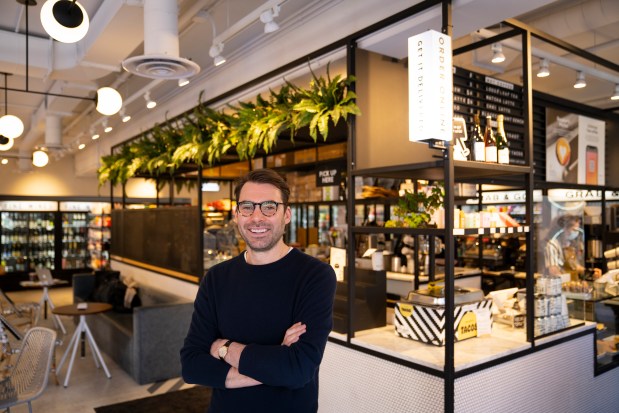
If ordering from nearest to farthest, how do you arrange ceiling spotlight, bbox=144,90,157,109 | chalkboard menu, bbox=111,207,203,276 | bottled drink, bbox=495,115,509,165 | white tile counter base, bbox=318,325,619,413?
white tile counter base, bbox=318,325,619,413, bottled drink, bbox=495,115,509,165, ceiling spotlight, bbox=144,90,157,109, chalkboard menu, bbox=111,207,203,276

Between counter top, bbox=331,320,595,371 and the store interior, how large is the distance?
14 mm

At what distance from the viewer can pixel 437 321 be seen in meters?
3.12

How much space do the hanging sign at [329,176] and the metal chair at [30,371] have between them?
9.37 ft

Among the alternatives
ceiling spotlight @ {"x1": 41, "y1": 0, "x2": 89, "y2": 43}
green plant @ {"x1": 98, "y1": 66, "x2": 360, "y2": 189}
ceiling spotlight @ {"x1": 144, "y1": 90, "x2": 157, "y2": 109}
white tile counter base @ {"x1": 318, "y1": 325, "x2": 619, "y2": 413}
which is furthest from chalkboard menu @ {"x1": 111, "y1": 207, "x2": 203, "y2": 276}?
ceiling spotlight @ {"x1": 41, "y1": 0, "x2": 89, "y2": 43}

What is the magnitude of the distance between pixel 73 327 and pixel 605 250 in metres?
7.89

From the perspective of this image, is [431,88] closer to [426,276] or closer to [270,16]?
[270,16]

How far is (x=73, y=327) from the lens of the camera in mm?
8062

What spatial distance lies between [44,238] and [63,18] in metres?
11.7

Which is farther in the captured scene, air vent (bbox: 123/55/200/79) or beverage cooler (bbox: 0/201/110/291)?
beverage cooler (bbox: 0/201/110/291)

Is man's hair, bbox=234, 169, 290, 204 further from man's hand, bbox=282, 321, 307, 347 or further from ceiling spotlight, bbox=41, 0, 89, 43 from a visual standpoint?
ceiling spotlight, bbox=41, 0, 89, 43

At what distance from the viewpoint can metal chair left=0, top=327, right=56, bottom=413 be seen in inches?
126

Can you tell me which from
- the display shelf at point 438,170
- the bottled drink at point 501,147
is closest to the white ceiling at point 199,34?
the bottled drink at point 501,147

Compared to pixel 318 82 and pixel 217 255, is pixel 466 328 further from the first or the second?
pixel 217 255

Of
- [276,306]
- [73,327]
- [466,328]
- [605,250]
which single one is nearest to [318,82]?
[466,328]
